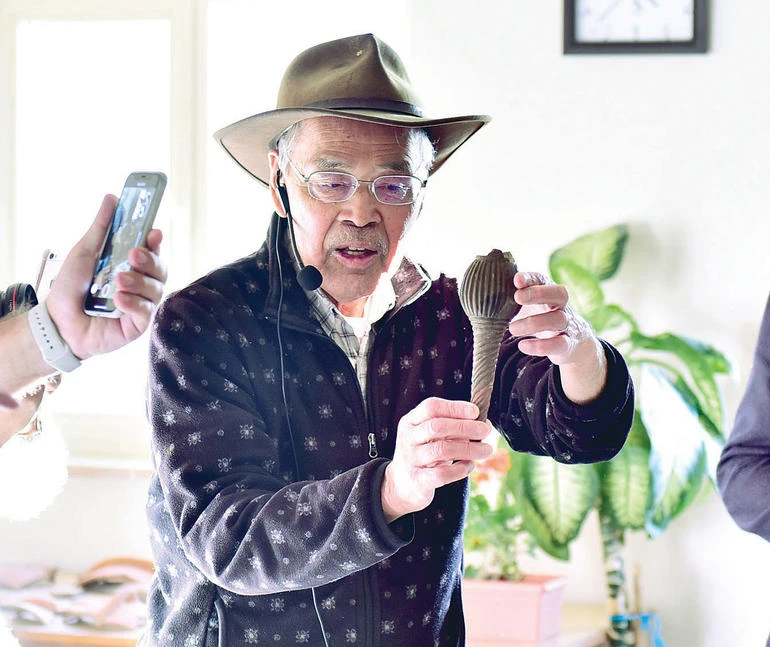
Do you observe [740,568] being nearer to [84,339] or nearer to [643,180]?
[643,180]

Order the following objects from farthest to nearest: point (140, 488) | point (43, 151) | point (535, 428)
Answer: point (43, 151), point (140, 488), point (535, 428)

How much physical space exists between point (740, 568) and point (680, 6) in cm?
141

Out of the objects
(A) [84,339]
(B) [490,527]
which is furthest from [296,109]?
(B) [490,527]

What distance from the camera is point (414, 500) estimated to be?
1.03 meters

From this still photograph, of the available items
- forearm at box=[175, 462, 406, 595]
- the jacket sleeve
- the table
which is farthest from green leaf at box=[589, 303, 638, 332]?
forearm at box=[175, 462, 406, 595]

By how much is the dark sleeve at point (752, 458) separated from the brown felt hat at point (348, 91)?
0.54 metres

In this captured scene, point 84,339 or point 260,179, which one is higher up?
point 260,179

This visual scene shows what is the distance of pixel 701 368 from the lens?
246 centimetres

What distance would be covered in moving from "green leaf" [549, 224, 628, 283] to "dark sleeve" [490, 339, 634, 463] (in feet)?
3.76

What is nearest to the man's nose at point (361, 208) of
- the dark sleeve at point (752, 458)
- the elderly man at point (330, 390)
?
the elderly man at point (330, 390)

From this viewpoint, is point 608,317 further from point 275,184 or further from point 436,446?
point 436,446

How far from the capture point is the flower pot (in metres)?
2.31

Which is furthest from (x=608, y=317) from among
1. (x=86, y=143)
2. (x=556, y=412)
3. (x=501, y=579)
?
(x=86, y=143)

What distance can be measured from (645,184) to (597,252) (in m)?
0.24
